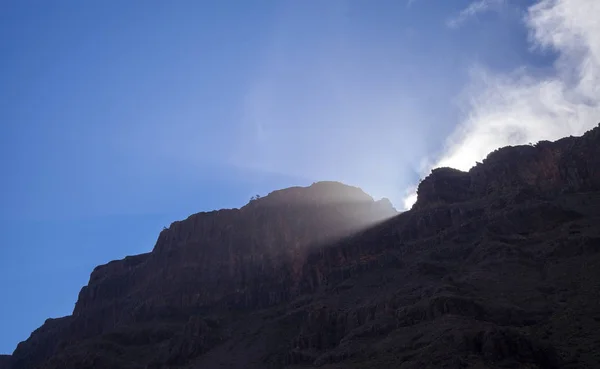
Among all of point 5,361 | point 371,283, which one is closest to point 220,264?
point 371,283

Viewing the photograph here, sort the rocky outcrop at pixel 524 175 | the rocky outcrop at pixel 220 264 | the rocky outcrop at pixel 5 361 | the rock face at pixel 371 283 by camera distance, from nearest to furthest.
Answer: the rock face at pixel 371 283 < the rocky outcrop at pixel 524 175 < the rocky outcrop at pixel 220 264 < the rocky outcrop at pixel 5 361

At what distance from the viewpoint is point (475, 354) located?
56.2 m

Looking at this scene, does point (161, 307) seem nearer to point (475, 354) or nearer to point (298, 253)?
point (298, 253)

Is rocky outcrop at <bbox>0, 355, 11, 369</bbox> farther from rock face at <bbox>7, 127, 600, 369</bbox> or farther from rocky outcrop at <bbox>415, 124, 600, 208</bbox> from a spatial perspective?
rocky outcrop at <bbox>415, 124, 600, 208</bbox>

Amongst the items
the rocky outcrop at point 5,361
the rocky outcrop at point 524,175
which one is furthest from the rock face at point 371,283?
the rocky outcrop at point 5,361

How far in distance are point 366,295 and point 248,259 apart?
5464 cm

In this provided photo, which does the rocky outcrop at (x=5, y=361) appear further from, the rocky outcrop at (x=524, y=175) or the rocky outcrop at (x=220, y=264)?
the rocky outcrop at (x=524, y=175)

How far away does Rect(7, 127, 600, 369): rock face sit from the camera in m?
64.6

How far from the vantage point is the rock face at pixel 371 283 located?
6456 centimetres

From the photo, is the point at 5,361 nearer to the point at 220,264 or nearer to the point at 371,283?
the point at 220,264

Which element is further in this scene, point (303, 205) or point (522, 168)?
point (303, 205)

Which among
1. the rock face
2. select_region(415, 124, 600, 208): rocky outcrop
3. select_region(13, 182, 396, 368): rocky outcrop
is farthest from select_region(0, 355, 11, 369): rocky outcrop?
select_region(415, 124, 600, 208): rocky outcrop

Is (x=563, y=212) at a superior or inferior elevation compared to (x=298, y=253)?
inferior

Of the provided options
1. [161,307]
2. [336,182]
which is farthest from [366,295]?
[336,182]
